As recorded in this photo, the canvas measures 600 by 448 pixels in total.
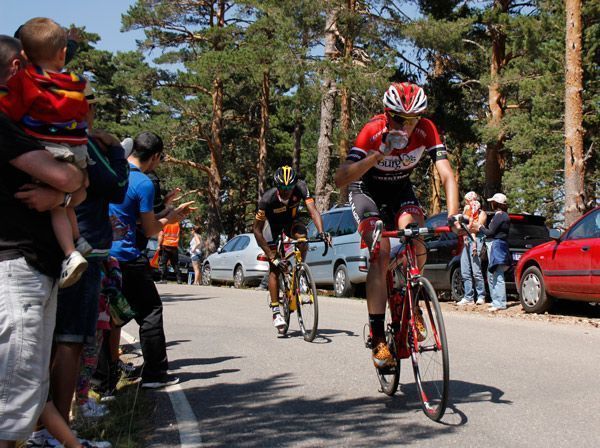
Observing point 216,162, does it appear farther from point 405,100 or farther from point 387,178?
point 405,100

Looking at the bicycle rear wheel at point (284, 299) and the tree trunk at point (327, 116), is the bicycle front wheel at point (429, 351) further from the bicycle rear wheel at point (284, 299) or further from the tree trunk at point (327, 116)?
the tree trunk at point (327, 116)

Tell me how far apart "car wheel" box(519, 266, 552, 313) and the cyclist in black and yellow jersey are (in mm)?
4827

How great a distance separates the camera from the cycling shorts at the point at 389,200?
5.52 metres

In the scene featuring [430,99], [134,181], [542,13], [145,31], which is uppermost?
[145,31]

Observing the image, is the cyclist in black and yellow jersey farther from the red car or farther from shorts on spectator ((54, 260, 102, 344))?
shorts on spectator ((54, 260, 102, 344))

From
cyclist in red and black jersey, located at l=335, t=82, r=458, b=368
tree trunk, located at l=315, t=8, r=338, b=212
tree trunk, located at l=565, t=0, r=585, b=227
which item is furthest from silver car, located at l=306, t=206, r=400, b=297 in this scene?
cyclist in red and black jersey, located at l=335, t=82, r=458, b=368

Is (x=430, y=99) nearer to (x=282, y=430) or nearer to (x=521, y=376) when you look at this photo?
(x=521, y=376)

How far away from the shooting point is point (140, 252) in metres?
5.89

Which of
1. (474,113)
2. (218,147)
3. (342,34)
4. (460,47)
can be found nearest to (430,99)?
(460,47)

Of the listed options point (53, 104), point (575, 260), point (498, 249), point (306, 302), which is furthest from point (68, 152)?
point (498, 249)

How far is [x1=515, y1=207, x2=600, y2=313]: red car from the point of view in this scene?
35.3ft

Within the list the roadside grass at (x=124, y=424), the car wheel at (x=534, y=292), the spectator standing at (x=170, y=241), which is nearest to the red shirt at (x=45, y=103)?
the roadside grass at (x=124, y=424)

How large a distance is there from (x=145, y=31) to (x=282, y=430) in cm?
3400

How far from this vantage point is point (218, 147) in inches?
1508
